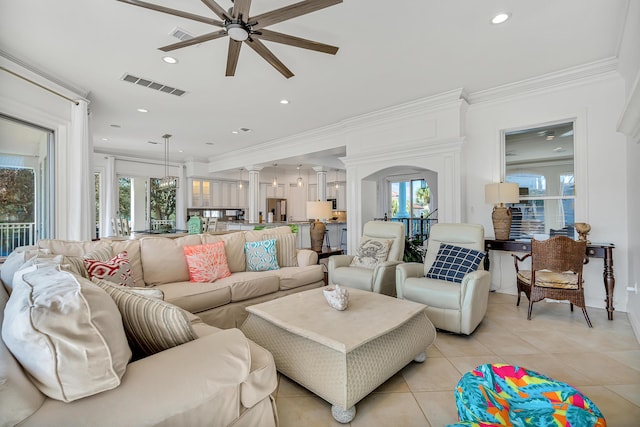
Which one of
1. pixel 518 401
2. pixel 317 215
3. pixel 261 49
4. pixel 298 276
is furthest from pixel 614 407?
pixel 317 215

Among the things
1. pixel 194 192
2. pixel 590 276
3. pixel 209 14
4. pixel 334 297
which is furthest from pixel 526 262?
pixel 194 192

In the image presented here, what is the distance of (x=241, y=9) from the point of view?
204 cm

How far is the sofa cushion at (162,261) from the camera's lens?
2924mm

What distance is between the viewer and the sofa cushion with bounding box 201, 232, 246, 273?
3467 mm

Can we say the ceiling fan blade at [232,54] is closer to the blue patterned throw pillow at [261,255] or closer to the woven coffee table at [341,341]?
the blue patterned throw pillow at [261,255]

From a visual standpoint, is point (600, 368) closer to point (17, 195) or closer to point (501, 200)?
point (501, 200)

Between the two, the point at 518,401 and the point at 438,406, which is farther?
the point at 438,406

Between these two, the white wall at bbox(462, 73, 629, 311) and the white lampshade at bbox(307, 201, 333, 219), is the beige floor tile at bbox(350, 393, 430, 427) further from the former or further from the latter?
the white wall at bbox(462, 73, 629, 311)

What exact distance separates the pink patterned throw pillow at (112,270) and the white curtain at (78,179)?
2.02 m

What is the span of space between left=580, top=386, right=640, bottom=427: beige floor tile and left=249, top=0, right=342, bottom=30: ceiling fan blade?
9.50ft

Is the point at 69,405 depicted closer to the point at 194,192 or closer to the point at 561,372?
the point at 561,372

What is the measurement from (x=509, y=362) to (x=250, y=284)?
2.30 meters

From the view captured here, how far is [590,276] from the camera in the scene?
3.63 meters

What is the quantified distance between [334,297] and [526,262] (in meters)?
3.24
